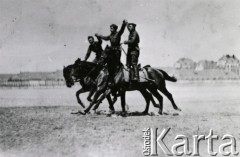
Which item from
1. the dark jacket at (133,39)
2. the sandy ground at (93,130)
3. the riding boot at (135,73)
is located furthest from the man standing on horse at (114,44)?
the sandy ground at (93,130)

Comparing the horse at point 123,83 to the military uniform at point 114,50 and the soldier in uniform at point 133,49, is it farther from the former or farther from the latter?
the soldier in uniform at point 133,49

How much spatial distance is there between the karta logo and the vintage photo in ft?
0.09

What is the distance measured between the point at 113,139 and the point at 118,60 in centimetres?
335

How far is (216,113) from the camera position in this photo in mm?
12828

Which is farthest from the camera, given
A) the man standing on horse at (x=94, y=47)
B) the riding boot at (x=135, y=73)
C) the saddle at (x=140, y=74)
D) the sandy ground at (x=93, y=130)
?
the man standing on horse at (x=94, y=47)

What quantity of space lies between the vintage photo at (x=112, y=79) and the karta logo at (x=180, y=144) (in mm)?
26

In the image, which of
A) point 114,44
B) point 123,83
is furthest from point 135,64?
point 114,44

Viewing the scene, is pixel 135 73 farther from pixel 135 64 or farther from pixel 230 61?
pixel 230 61

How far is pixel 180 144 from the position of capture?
31.6ft

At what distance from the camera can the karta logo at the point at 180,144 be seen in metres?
9.48

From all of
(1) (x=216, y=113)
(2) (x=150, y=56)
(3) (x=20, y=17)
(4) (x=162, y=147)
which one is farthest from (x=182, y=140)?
(3) (x=20, y=17)

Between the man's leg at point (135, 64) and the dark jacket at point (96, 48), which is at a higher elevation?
the dark jacket at point (96, 48)

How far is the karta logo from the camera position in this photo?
31.1 ft

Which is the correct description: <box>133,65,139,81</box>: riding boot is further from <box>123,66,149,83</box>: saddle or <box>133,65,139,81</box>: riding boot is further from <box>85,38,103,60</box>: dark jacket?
<box>85,38,103,60</box>: dark jacket
